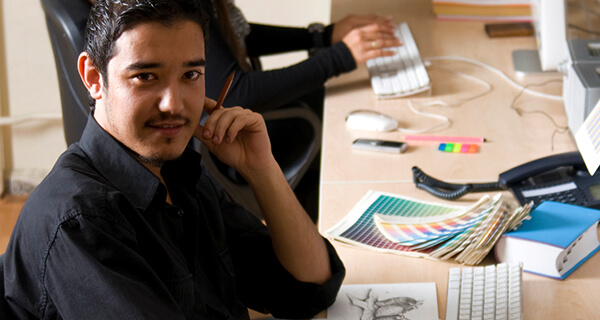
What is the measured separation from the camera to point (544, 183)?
145cm

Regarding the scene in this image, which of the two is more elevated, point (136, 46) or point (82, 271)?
point (136, 46)

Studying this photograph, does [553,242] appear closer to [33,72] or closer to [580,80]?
[580,80]

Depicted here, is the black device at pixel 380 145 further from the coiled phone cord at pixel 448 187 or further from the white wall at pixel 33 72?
the white wall at pixel 33 72

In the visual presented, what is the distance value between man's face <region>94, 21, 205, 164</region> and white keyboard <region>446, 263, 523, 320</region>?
490 mm

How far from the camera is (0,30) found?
2.93m

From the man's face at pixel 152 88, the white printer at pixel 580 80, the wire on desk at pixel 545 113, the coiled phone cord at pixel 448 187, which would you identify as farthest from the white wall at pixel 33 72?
the man's face at pixel 152 88

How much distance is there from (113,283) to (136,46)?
335mm

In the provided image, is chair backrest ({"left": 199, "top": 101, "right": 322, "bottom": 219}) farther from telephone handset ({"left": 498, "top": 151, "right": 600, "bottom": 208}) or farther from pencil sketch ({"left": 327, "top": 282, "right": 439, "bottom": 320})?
pencil sketch ({"left": 327, "top": 282, "right": 439, "bottom": 320})

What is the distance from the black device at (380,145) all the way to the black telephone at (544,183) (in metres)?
0.18

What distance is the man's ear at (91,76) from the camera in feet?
3.44

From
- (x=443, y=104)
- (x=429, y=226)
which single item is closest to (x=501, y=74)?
(x=443, y=104)

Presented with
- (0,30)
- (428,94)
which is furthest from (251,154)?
(0,30)

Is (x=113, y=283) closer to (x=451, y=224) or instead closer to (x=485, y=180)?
(x=451, y=224)

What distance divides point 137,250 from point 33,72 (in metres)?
2.28
